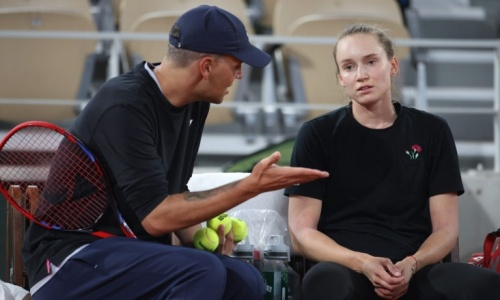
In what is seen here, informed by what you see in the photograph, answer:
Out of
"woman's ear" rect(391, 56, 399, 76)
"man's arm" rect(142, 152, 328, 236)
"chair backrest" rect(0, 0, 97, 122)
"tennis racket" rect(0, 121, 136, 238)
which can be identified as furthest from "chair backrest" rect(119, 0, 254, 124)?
"man's arm" rect(142, 152, 328, 236)

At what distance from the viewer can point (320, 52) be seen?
4.76 m

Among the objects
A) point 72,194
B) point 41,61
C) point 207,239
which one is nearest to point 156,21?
point 41,61

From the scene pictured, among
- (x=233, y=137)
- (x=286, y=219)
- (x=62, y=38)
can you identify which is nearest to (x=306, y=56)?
(x=233, y=137)

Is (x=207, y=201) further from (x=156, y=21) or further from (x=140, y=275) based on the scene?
(x=156, y=21)

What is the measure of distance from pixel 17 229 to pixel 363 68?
1.07 meters

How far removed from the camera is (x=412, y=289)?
2.69 metres

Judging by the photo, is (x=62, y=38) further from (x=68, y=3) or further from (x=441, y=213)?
(x=441, y=213)

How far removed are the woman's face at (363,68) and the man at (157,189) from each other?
1.15 ft

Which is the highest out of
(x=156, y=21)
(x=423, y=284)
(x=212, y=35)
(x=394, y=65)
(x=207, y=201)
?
(x=212, y=35)

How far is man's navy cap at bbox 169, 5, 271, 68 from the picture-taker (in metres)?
2.50

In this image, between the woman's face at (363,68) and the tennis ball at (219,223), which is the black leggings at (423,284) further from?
the woman's face at (363,68)

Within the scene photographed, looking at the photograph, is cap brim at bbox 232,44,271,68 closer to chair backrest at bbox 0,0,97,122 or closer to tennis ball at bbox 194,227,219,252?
tennis ball at bbox 194,227,219,252

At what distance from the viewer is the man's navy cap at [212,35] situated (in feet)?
8.21

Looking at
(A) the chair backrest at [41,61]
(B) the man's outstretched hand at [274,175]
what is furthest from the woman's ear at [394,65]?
(A) the chair backrest at [41,61]
